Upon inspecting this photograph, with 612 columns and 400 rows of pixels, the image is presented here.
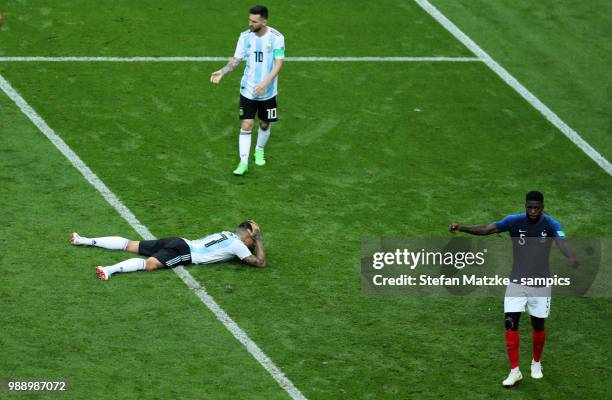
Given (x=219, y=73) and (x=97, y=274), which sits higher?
(x=219, y=73)

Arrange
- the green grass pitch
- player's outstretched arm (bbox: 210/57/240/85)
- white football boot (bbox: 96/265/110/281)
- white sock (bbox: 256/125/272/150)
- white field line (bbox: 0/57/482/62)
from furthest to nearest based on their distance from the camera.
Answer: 1. white field line (bbox: 0/57/482/62)
2. white sock (bbox: 256/125/272/150)
3. player's outstretched arm (bbox: 210/57/240/85)
4. white football boot (bbox: 96/265/110/281)
5. the green grass pitch

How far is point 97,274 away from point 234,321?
1.84 meters

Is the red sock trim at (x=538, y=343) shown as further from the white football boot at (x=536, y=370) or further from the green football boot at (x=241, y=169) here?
the green football boot at (x=241, y=169)

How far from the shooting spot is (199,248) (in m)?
16.2

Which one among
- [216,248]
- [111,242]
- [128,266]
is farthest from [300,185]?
[128,266]

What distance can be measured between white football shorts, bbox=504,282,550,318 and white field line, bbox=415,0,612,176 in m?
5.93

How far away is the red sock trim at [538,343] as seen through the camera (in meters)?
14.3

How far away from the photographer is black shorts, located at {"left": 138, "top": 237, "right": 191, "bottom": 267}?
16047 millimetres

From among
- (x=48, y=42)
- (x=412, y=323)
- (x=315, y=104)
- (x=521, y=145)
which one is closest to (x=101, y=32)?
(x=48, y=42)

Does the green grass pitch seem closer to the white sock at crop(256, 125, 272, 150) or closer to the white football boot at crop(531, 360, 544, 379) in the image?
the white football boot at crop(531, 360, 544, 379)

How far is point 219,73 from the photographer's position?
18.0m

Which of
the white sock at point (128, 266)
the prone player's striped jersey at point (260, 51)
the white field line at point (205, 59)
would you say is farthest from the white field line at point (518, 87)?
the white sock at point (128, 266)

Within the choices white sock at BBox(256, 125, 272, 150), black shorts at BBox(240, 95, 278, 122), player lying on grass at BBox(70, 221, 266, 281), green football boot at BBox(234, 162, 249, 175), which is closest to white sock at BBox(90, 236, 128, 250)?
player lying on grass at BBox(70, 221, 266, 281)

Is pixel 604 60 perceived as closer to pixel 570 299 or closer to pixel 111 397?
pixel 570 299
